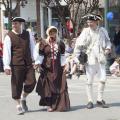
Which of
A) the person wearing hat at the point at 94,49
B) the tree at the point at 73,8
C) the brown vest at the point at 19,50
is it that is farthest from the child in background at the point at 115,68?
the brown vest at the point at 19,50

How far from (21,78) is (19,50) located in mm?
543

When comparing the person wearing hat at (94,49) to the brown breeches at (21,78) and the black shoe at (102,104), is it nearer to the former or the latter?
the black shoe at (102,104)

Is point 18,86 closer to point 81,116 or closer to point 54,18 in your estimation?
point 81,116

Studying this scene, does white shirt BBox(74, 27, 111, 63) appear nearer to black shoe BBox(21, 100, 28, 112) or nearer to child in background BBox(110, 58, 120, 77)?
black shoe BBox(21, 100, 28, 112)

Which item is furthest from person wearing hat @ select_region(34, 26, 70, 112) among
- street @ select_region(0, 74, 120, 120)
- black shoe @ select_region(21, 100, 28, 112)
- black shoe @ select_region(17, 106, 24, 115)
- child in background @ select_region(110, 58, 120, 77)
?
child in background @ select_region(110, 58, 120, 77)

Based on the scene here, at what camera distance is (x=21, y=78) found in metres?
10.9

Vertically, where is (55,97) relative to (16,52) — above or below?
below

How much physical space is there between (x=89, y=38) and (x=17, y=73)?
1.71m

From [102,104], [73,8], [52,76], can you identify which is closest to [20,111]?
[52,76]

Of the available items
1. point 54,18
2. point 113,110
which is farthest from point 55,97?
point 54,18

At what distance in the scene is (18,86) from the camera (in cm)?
1096

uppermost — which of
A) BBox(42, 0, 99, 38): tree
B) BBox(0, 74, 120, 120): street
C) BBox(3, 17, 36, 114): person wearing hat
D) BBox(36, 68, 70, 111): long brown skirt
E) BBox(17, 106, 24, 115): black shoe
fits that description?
BBox(42, 0, 99, 38): tree

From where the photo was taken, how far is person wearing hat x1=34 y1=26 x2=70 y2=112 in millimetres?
11305

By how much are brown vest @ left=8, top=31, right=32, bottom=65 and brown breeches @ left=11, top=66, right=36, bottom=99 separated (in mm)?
117
